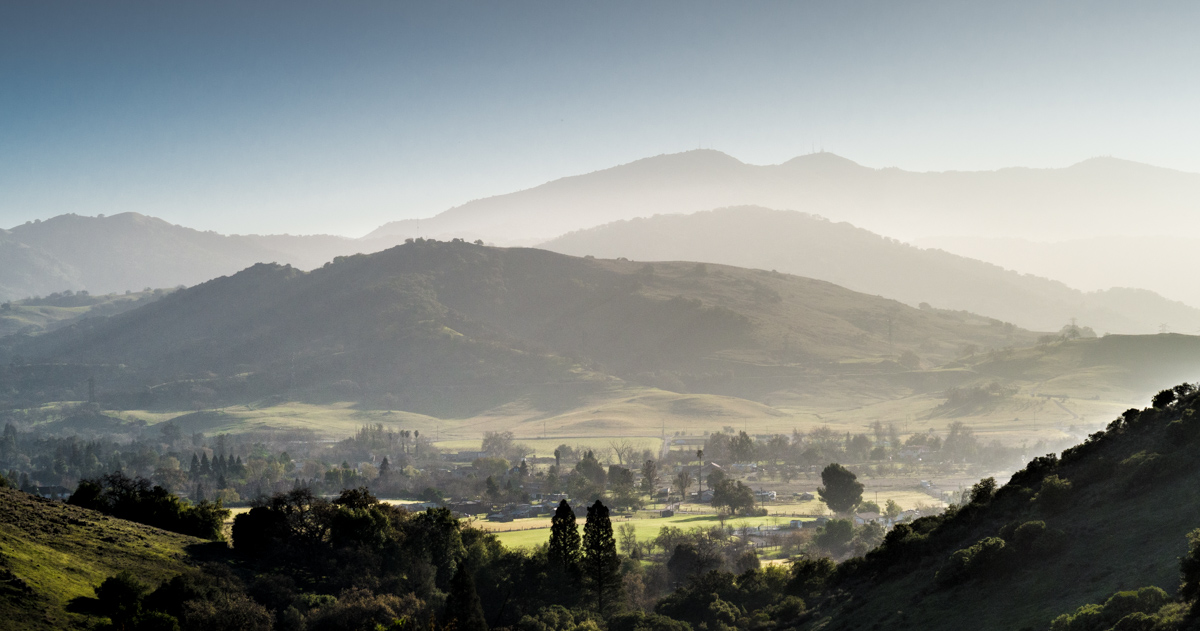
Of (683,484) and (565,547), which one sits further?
(683,484)

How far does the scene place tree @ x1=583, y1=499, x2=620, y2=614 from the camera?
175ft

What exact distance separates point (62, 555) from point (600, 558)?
27254 millimetres

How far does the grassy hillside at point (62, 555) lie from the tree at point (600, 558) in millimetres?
21773

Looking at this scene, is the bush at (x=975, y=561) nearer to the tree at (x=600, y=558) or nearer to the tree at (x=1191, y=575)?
the tree at (x=1191, y=575)

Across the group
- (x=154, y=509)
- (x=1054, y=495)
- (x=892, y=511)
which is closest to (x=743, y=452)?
(x=892, y=511)

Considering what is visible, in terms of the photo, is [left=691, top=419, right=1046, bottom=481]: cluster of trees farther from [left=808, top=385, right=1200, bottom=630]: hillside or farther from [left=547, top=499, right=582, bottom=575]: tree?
[left=808, top=385, right=1200, bottom=630]: hillside

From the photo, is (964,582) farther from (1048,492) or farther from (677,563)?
(677,563)

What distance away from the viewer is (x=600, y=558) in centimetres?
5334

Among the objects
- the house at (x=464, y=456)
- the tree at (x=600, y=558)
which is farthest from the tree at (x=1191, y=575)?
the house at (x=464, y=456)

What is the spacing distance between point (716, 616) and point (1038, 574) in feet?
58.6

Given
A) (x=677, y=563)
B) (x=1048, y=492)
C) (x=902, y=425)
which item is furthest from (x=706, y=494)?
(x=902, y=425)

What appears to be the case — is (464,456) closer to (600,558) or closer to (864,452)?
(864,452)

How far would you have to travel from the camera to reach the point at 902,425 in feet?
622

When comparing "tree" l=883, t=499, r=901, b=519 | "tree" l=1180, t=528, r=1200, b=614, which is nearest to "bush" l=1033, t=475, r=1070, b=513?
"tree" l=1180, t=528, r=1200, b=614
